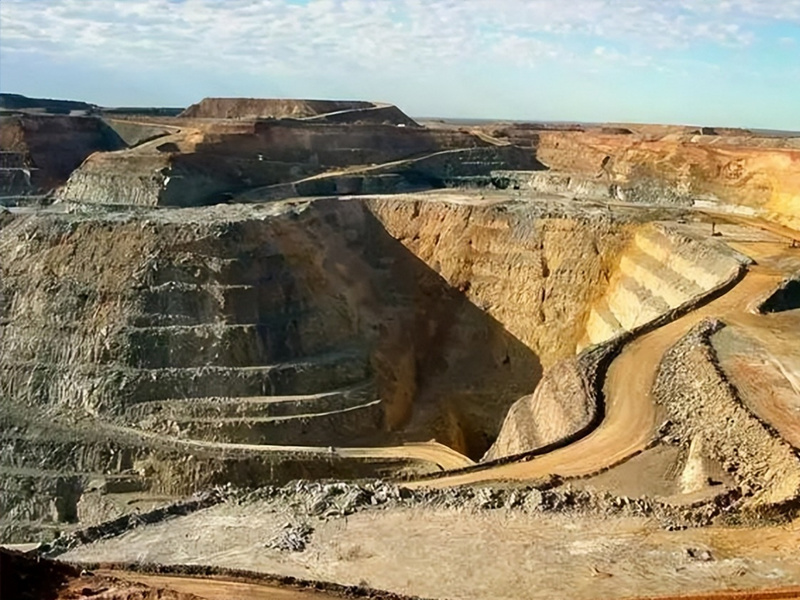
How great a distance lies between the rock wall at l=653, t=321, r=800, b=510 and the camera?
53.8 ft

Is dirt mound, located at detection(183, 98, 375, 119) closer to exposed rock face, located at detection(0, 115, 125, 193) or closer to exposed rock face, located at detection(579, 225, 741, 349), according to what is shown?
exposed rock face, located at detection(0, 115, 125, 193)

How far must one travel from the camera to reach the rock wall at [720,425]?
16.4 meters

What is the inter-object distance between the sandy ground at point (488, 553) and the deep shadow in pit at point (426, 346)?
17811 millimetres

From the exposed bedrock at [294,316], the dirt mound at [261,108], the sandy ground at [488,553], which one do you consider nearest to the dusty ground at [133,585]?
the sandy ground at [488,553]

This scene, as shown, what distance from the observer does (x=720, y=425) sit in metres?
19.0

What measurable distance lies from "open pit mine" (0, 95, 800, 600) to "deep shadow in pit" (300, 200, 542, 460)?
5.6 inches

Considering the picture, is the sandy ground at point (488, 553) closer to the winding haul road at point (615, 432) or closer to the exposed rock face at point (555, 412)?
the winding haul road at point (615, 432)

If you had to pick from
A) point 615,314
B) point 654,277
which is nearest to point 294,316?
point 615,314

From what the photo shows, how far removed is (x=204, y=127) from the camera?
6112 centimetres

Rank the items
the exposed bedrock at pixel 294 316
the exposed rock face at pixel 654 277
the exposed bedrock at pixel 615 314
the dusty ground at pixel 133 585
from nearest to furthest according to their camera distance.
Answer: the dusty ground at pixel 133 585 → the exposed bedrock at pixel 615 314 → the exposed rock face at pixel 654 277 → the exposed bedrock at pixel 294 316

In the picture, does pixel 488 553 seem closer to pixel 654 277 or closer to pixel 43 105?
pixel 654 277

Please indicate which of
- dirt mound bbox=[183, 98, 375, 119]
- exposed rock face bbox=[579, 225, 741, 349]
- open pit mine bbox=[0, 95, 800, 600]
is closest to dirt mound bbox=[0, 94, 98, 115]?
dirt mound bbox=[183, 98, 375, 119]

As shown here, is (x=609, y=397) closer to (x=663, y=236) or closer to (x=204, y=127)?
(x=663, y=236)

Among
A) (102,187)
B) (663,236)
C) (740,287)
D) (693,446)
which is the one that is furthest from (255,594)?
(102,187)
